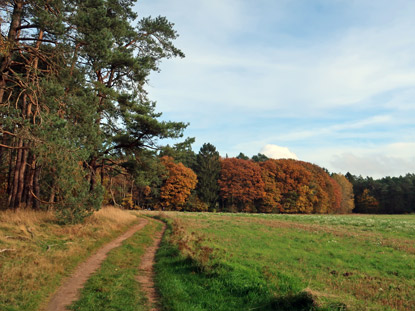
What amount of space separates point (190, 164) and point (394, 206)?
76356 mm

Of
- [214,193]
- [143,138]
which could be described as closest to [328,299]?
[143,138]

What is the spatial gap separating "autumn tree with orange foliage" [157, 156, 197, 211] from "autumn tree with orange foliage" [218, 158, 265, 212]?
41.8 feet

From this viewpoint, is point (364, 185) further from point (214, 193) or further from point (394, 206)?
point (214, 193)

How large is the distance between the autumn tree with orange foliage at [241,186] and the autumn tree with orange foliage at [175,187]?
1275 cm

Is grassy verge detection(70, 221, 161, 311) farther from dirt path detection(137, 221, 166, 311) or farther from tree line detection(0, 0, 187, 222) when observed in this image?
tree line detection(0, 0, 187, 222)

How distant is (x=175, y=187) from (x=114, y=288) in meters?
59.8

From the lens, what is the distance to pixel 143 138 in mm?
21016

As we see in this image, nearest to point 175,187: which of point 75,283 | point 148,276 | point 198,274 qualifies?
point 148,276

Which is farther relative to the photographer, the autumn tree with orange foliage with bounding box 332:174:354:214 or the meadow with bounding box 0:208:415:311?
the autumn tree with orange foliage with bounding box 332:174:354:214

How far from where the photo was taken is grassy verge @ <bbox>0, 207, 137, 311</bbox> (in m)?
6.68

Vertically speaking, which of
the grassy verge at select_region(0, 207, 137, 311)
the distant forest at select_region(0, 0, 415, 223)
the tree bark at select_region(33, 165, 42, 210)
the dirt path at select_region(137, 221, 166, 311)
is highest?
the distant forest at select_region(0, 0, 415, 223)

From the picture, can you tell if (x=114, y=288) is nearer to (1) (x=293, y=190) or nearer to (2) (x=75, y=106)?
(2) (x=75, y=106)

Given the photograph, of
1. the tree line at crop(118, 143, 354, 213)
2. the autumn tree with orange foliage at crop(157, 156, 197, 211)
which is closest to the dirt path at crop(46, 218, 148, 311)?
the autumn tree with orange foliage at crop(157, 156, 197, 211)

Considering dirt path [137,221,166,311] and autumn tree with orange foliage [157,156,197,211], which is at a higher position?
autumn tree with orange foliage [157,156,197,211]
